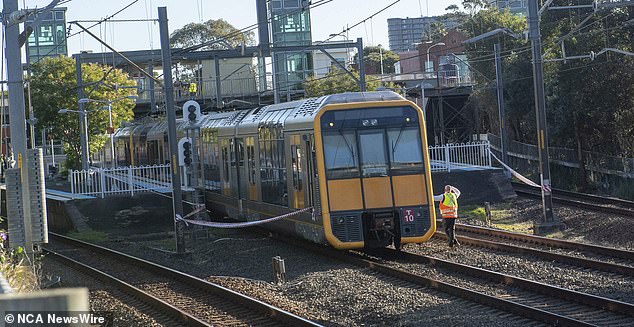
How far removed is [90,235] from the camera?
2856 cm

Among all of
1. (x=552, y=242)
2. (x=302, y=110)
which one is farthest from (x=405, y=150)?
(x=552, y=242)

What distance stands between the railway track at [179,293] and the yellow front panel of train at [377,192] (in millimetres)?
3716

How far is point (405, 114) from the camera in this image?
60.7 ft

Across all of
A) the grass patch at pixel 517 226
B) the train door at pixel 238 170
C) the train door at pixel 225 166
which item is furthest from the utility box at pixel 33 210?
the grass patch at pixel 517 226

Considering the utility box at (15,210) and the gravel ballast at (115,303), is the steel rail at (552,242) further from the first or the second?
the utility box at (15,210)

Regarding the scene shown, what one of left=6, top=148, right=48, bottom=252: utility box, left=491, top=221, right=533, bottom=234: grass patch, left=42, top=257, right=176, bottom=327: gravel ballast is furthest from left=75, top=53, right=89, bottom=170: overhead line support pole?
left=6, top=148, right=48, bottom=252: utility box

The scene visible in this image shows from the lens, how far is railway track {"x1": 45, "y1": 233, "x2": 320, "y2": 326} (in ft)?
42.4

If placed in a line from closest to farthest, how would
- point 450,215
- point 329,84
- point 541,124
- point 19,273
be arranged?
1. point 19,273
2. point 450,215
3. point 541,124
4. point 329,84

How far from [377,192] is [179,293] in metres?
4.45

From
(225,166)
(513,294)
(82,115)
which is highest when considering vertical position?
(82,115)

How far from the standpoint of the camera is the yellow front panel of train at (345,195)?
1805 cm

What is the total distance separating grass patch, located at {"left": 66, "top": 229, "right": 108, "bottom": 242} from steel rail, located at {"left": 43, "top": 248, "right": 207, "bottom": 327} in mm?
4470

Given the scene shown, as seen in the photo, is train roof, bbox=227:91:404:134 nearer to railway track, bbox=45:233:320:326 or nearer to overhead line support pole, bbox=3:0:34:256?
railway track, bbox=45:233:320:326

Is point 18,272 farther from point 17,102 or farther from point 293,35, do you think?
point 293,35
